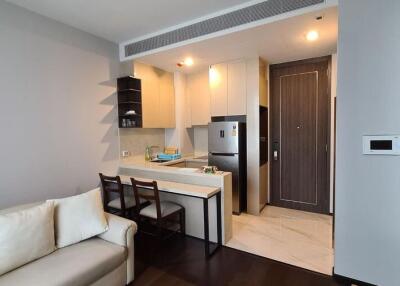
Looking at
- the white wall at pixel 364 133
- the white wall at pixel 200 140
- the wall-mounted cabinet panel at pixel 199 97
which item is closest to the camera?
the white wall at pixel 364 133

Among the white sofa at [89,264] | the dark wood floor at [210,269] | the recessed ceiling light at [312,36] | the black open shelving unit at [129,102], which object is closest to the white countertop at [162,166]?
the black open shelving unit at [129,102]

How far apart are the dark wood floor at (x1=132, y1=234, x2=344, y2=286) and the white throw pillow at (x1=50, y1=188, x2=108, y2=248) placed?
0.65 metres

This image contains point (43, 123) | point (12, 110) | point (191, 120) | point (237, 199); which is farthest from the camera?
point (191, 120)

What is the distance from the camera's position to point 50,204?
6.27ft

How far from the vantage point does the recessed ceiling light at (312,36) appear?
2611mm

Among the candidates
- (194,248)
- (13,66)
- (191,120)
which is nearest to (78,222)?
(194,248)

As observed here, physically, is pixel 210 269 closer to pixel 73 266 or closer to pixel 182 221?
pixel 182 221

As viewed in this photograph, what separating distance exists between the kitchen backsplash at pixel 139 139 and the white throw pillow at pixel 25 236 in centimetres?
188

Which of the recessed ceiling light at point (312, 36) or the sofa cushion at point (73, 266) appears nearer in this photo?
the sofa cushion at point (73, 266)

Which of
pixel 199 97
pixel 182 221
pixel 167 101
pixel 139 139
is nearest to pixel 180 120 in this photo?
pixel 167 101

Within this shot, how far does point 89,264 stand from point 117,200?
4.44ft

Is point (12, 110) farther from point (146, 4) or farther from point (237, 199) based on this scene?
point (237, 199)

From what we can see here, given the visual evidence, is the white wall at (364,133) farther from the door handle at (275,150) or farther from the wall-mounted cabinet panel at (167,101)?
the wall-mounted cabinet panel at (167,101)

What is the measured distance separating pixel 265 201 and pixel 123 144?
2.67 m
